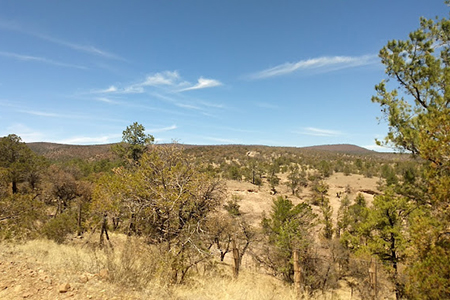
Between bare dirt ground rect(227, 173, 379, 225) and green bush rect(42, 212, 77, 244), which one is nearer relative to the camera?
green bush rect(42, 212, 77, 244)

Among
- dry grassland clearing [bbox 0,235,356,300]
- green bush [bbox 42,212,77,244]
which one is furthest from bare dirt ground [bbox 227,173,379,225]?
dry grassland clearing [bbox 0,235,356,300]

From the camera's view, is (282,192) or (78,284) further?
(282,192)

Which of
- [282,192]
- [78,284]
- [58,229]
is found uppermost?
[78,284]

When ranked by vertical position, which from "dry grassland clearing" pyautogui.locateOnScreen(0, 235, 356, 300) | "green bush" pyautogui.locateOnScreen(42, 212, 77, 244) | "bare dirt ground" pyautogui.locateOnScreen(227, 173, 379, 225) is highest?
"dry grassland clearing" pyautogui.locateOnScreen(0, 235, 356, 300)

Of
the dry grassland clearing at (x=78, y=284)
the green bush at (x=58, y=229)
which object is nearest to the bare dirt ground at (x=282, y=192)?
the green bush at (x=58, y=229)

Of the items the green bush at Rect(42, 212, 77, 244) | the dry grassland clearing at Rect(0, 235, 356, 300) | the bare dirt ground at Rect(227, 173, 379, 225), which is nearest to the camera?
the dry grassland clearing at Rect(0, 235, 356, 300)

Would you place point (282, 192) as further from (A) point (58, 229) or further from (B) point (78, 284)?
(B) point (78, 284)

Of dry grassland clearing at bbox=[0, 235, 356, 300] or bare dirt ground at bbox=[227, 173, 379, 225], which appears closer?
dry grassland clearing at bbox=[0, 235, 356, 300]

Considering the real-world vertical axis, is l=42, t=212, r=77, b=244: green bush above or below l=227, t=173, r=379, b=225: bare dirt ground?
above

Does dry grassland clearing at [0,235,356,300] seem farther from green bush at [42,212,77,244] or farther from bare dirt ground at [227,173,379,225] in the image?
bare dirt ground at [227,173,379,225]

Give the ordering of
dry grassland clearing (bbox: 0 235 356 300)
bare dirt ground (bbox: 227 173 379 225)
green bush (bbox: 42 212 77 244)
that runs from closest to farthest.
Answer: dry grassland clearing (bbox: 0 235 356 300), green bush (bbox: 42 212 77 244), bare dirt ground (bbox: 227 173 379 225)

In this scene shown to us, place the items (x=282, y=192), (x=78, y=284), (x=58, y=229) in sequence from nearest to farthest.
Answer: (x=78, y=284), (x=58, y=229), (x=282, y=192)

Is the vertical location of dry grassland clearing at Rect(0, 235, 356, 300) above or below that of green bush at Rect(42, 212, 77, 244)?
above

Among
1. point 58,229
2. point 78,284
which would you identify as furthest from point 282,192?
point 78,284
